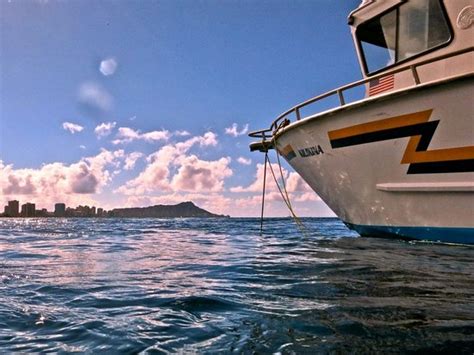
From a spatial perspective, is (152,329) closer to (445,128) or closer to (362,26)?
(445,128)

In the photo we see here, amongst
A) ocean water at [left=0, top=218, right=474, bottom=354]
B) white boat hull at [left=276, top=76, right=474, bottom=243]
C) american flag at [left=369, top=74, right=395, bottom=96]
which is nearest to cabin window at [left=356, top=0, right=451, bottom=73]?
american flag at [left=369, top=74, right=395, bottom=96]

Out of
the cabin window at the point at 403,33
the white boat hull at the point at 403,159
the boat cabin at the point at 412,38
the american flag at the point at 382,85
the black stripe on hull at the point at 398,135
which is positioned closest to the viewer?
the white boat hull at the point at 403,159

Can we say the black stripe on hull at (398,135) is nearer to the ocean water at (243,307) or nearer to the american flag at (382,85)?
the american flag at (382,85)

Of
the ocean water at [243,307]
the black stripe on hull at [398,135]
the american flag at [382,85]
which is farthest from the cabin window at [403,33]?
the ocean water at [243,307]

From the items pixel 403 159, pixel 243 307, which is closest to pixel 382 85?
pixel 403 159

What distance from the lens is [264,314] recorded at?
2631 millimetres

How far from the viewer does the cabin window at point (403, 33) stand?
21.6ft

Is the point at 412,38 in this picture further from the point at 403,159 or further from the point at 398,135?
the point at 403,159

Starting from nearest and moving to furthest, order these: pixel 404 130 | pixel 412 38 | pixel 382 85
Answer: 1. pixel 404 130
2. pixel 412 38
3. pixel 382 85

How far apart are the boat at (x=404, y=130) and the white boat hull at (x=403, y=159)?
0.01 m

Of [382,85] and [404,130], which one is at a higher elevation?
[382,85]

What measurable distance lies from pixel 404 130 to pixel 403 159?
473mm

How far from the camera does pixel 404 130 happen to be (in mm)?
6242

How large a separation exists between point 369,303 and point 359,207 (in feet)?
16.2
